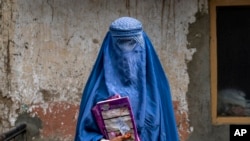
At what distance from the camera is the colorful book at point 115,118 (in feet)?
9.45

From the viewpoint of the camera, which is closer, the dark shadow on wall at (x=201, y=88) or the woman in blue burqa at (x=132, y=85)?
the woman in blue burqa at (x=132, y=85)

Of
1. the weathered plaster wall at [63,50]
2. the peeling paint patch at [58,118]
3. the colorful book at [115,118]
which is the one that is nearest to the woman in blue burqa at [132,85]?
the colorful book at [115,118]

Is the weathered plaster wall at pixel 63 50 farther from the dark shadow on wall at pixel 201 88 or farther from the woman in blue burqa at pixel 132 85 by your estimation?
the woman in blue burqa at pixel 132 85

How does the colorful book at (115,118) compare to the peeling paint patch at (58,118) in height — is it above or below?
above

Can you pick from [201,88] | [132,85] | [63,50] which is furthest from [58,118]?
[132,85]

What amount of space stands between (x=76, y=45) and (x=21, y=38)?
55cm

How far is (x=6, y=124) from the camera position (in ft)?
17.8

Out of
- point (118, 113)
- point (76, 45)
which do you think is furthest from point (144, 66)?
point (76, 45)

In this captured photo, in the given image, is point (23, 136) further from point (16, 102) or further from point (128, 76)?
point (128, 76)

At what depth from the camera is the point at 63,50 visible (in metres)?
5.36

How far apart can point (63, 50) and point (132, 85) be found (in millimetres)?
2496

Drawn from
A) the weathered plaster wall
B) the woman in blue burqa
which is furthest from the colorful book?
the weathered plaster wall

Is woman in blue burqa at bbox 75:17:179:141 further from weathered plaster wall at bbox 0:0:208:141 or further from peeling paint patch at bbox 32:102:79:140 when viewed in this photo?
peeling paint patch at bbox 32:102:79:140

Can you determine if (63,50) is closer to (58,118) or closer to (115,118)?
(58,118)
